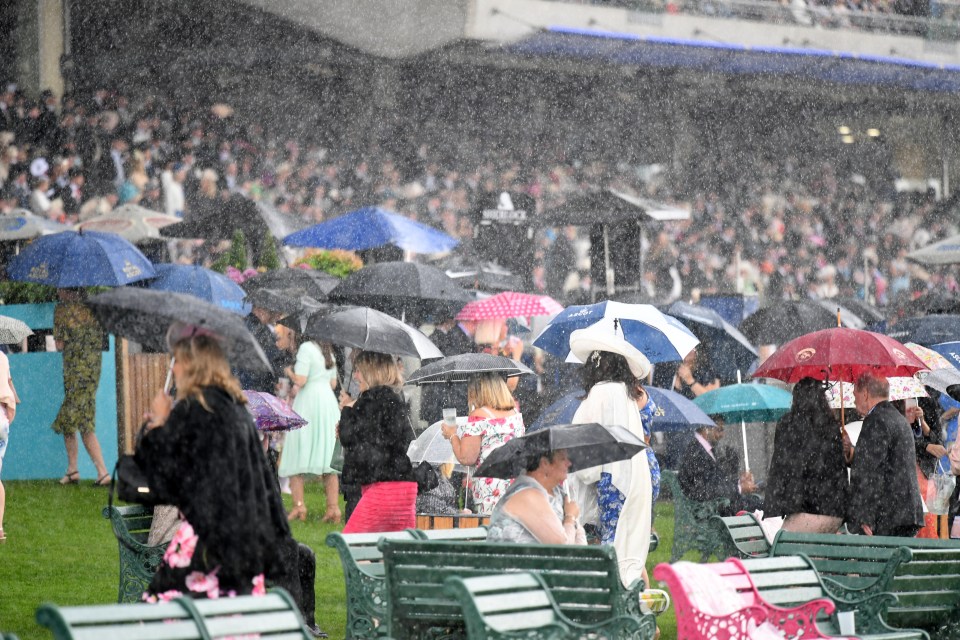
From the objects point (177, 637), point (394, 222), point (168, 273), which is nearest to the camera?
point (177, 637)

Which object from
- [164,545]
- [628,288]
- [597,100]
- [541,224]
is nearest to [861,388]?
[164,545]

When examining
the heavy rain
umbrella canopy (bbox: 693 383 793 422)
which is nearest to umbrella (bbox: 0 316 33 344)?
the heavy rain

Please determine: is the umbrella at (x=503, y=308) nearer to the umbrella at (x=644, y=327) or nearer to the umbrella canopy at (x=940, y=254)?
the umbrella at (x=644, y=327)

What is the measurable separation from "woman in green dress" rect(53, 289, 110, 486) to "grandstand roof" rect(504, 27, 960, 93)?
15.5 metres

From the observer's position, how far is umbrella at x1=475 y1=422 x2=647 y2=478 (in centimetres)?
657

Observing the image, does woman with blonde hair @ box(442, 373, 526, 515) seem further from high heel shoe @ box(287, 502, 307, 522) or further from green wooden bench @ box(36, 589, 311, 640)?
green wooden bench @ box(36, 589, 311, 640)

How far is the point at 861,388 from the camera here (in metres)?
8.02

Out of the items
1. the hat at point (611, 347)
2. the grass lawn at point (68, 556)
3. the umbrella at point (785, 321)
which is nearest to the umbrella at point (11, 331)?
the grass lawn at point (68, 556)

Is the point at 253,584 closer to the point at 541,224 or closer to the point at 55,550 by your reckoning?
the point at 55,550

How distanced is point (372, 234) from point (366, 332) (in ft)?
17.5

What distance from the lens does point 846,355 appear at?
8.57m

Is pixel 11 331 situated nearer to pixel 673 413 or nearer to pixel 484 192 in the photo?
pixel 673 413

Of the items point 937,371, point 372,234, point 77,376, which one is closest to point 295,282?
point 372,234

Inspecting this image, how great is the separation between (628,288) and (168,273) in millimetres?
4425
